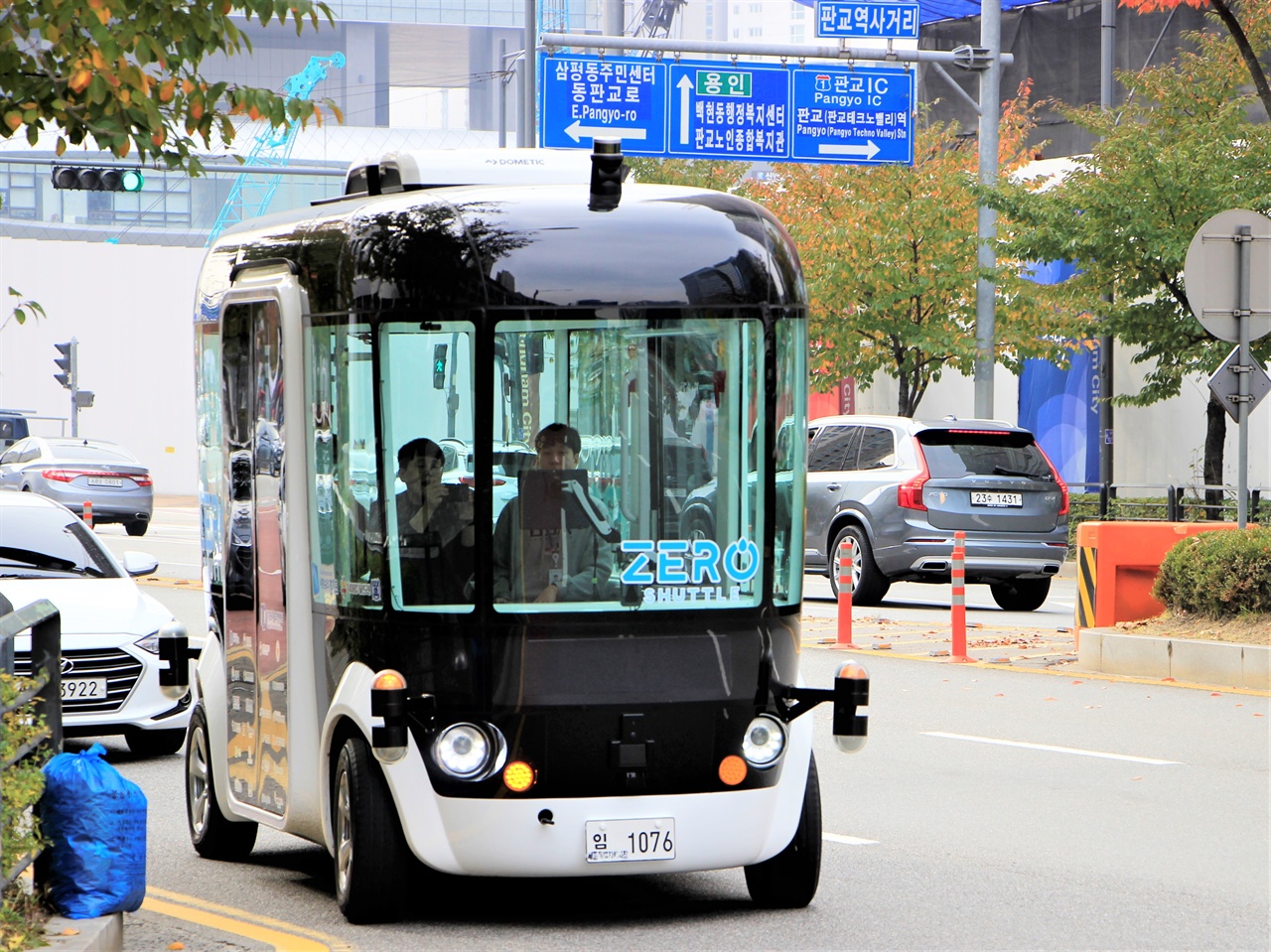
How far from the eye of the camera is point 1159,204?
85.6 feet

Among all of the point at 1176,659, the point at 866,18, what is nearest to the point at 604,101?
the point at 866,18

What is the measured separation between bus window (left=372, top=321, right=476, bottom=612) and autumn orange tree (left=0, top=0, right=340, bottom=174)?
45.7 inches

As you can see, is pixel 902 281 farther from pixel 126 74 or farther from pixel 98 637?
pixel 126 74

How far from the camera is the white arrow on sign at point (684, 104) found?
84.9ft

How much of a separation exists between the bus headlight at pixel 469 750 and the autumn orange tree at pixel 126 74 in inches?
93.8

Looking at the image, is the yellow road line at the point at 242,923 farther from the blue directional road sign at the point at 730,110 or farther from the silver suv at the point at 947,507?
the blue directional road sign at the point at 730,110

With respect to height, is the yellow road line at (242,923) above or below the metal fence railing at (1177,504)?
below

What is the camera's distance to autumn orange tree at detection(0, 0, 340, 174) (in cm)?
702

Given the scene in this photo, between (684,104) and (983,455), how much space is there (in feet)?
25.2

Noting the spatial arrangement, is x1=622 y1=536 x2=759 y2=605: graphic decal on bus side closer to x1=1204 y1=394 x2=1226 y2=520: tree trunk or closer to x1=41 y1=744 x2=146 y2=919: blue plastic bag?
x1=41 y1=744 x2=146 y2=919: blue plastic bag

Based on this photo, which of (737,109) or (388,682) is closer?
(388,682)

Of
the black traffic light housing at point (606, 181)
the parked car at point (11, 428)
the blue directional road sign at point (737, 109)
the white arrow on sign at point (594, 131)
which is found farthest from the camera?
the parked car at point (11, 428)

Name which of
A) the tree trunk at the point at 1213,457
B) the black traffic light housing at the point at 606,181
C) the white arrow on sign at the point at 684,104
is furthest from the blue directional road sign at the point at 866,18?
the black traffic light housing at the point at 606,181

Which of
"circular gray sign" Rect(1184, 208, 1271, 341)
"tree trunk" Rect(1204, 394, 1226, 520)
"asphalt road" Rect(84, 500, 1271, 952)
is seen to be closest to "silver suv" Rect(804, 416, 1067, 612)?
"circular gray sign" Rect(1184, 208, 1271, 341)
